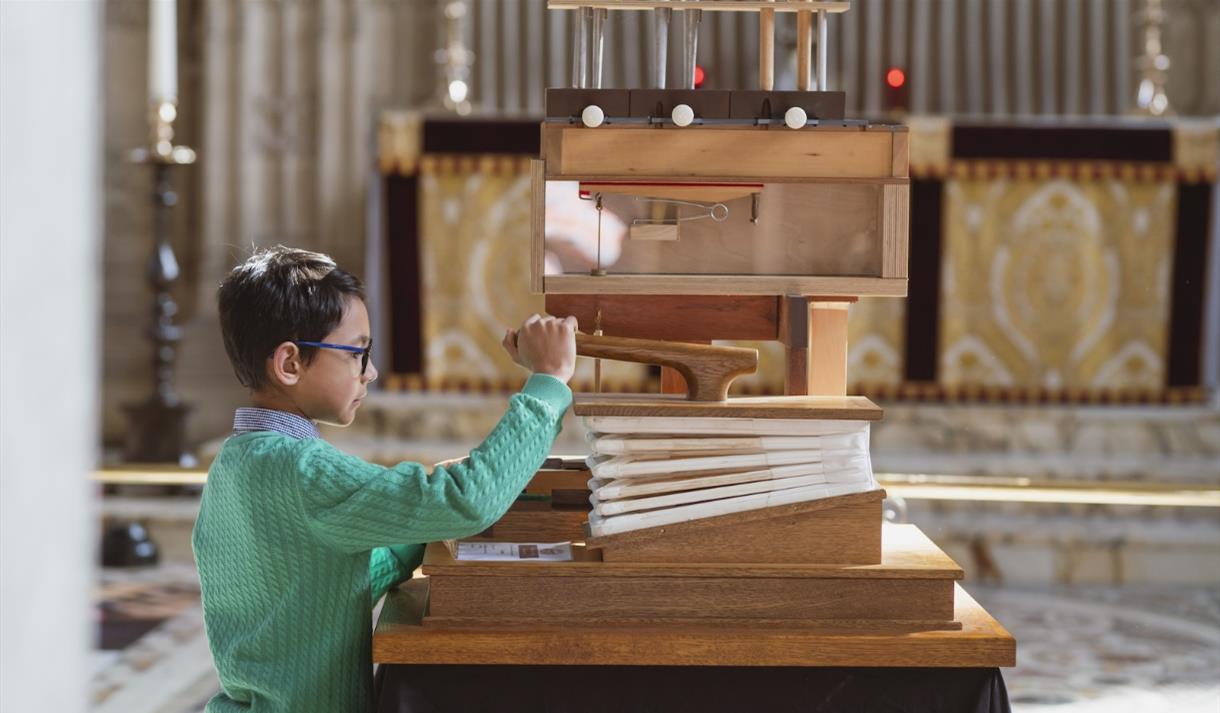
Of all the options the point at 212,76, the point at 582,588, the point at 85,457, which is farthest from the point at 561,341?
the point at 212,76

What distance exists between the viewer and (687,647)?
1.80 m

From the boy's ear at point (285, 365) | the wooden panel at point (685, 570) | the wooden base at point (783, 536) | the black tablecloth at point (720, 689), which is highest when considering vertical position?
the boy's ear at point (285, 365)

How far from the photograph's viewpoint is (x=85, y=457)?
1.12 meters

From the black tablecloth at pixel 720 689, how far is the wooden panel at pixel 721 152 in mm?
671

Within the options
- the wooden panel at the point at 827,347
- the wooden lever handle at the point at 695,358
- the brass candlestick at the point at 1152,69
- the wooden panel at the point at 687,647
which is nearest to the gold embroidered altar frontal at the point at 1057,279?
the brass candlestick at the point at 1152,69

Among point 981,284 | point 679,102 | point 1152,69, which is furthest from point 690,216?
point 1152,69

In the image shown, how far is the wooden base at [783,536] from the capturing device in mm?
1880

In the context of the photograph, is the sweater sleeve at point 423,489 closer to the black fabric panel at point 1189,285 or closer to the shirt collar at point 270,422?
the shirt collar at point 270,422

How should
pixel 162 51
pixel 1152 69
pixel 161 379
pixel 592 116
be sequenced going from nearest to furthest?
1. pixel 592 116
2. pixel 162 51
3. pixel 161 379
4. pixel 1152 69

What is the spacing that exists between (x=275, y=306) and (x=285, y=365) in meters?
0.08

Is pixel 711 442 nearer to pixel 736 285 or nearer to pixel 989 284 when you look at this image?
pixel 736 285

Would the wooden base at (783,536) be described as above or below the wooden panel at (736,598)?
above

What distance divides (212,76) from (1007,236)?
3755 mm

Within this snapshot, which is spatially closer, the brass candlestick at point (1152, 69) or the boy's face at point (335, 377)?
the boy's face at point (335, 377)
